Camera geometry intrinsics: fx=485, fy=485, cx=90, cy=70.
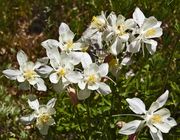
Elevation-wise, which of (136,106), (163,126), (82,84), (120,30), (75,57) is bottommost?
(163,126)

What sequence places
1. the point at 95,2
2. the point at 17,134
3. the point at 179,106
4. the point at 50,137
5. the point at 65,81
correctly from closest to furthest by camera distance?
the point at 65,81 < the point at 50,137 < the point at 179,106 < the point at 17,134 < the point at 95,2

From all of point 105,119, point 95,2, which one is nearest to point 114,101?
point 105,119

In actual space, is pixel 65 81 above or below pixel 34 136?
above

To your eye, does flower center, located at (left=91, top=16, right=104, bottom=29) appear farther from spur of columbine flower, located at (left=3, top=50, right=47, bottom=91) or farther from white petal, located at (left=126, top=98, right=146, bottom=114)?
white petal, located at (left=126, top=98, right=146, bottom=114)

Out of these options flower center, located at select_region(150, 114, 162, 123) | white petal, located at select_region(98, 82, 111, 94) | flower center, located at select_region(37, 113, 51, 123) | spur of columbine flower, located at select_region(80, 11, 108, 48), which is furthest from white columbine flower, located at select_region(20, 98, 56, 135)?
flower center, located at select_region(150, 114, 162, 123)

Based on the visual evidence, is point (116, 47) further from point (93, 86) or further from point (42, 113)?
point (42, 113)

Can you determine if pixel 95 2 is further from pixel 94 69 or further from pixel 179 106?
pixel 94 69

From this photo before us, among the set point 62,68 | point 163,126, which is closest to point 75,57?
point 62,68
